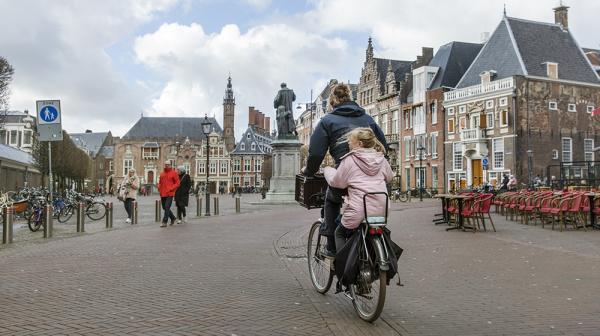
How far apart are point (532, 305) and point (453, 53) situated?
50.9 meters

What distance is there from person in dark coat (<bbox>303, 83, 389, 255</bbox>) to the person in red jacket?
33.7 ft

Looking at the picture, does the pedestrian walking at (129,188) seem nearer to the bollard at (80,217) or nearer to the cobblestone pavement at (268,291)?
the bollard at (80,217)

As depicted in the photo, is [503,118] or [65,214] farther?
[503,118]

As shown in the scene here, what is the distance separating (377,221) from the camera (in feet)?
15.9

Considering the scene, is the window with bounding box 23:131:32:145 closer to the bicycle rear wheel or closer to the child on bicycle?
the child on bicycle

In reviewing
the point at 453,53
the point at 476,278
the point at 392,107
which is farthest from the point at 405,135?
the point at 476,278

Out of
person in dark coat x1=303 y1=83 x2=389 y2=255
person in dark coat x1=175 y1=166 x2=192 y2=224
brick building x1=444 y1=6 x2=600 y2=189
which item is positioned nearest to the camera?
person in dark coat x1=303 y1=83 x2=389 y2=255

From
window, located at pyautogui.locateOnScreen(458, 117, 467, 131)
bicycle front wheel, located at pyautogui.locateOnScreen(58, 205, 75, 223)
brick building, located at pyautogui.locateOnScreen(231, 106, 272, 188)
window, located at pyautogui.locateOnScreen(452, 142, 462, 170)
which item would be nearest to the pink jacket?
bicycle front wheel, located at pyautogui.locateOnScreen(58, 205, 75, 223)

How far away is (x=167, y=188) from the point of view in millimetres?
15586

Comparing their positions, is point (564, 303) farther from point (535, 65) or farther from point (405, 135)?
point (405, 135)

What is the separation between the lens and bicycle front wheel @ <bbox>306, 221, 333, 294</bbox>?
19.6 feet

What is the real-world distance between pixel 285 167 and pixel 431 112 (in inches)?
978

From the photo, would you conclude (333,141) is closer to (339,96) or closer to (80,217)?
(339,96)

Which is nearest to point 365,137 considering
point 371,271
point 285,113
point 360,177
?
point 360,177
